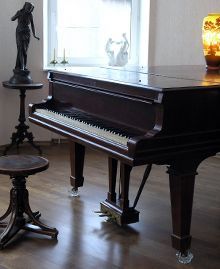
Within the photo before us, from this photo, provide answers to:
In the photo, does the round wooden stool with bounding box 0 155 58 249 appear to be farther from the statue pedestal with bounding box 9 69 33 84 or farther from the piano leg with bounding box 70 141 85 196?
the statue pedestal with bounding box 9 69 33 84

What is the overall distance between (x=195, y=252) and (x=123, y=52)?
132 inches

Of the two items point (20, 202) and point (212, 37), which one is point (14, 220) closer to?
point (20, 202)

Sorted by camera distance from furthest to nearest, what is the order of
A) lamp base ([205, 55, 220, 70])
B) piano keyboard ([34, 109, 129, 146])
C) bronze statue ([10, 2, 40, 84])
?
1. bronze statue ([10, 2, 40, 84])
2. lamp base ([205, 55, 220, 70])
3. piano keyboard ([34, 109, 129, 146])

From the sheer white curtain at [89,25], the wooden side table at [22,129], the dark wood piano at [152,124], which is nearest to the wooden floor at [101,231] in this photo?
the dark wood piano at [152,124]

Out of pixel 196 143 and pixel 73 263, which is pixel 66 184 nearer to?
pixel 73 263

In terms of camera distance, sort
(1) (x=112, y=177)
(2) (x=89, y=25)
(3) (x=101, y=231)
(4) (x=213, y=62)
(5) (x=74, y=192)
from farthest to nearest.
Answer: (2) (x=89, y=25), (5) (x=74, y=192), (4) (x=213, y=62), (1) (x=112, y=177), (3) (x=101, y=231)

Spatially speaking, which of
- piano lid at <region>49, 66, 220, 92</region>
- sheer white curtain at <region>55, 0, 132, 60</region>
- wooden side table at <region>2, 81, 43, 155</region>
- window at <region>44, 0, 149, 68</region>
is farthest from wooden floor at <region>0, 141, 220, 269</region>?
sheer white curtain at <region>55, 0, 132, 60</region>

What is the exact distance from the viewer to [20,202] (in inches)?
121

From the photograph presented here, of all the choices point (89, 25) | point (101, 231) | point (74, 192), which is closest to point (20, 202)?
point (101, 231)

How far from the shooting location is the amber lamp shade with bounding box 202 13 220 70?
3375 millimetres

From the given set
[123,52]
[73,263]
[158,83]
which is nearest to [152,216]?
[73,263]

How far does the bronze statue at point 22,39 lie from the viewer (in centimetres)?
491

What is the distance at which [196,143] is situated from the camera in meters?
2.61

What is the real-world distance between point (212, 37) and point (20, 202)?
5.72ft
